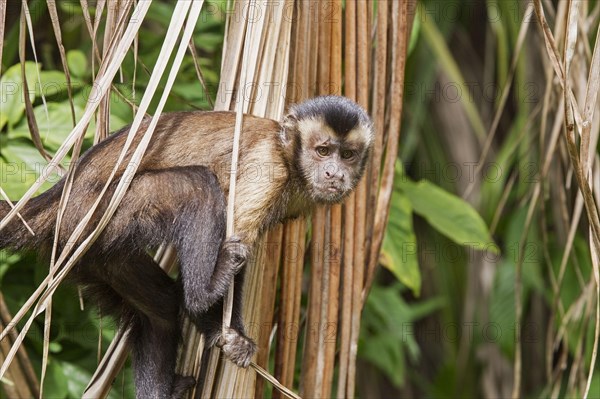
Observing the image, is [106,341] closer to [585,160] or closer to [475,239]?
[475,239]

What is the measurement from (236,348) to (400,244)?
152 centimetres

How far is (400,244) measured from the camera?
4.23 m

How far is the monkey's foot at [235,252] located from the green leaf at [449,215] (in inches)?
58.1

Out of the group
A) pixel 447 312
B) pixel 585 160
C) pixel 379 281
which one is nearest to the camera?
pixel 585 160

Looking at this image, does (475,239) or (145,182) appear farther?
(475,239)

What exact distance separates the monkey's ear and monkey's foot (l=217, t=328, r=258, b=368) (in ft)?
2.86

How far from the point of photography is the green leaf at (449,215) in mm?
4227

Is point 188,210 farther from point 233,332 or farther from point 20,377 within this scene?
point 20,377

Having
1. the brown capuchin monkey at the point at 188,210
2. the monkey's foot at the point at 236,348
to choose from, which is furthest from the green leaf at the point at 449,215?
the monkey's foot at the point at 236,348

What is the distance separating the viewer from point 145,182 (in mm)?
3215

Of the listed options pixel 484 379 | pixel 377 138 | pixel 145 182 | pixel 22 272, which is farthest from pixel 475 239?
pixel 484 379

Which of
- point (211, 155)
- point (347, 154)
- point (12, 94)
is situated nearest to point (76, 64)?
point (12, 94)

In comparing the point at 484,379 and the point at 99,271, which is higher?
the point at 99,271

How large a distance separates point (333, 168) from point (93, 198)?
998 mm
